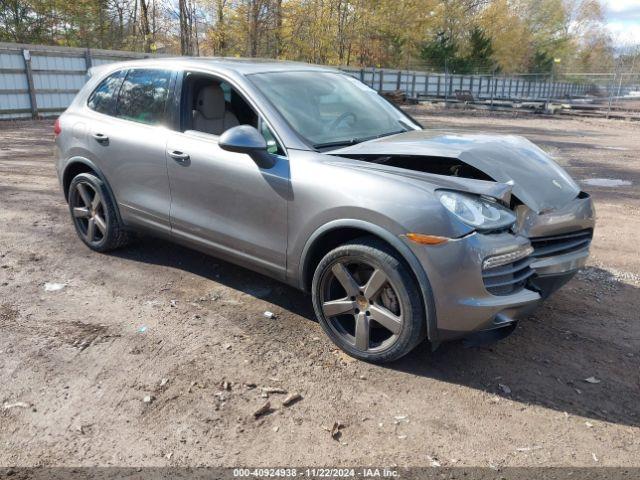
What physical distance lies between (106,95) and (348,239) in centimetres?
300

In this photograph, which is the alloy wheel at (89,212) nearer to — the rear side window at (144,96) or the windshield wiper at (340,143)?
the rear side window at (144,96)

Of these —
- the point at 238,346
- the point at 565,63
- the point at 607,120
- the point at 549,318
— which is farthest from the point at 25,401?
the point at 565,63

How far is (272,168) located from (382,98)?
5.69 ft

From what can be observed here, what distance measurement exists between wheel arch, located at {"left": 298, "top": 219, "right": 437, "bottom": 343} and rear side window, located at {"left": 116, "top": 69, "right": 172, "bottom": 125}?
1.83m

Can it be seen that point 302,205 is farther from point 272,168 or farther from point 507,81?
point 507,81

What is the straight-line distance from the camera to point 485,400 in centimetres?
304

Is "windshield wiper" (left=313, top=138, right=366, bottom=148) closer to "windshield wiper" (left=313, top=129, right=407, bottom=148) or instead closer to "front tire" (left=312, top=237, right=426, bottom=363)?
"windshield wiper" (left=313, top=129, right=407, bottom=148)

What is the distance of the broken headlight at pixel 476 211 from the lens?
2.95 m

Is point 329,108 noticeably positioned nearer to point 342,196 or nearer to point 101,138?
point 342,196

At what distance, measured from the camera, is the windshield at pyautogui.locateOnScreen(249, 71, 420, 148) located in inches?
150

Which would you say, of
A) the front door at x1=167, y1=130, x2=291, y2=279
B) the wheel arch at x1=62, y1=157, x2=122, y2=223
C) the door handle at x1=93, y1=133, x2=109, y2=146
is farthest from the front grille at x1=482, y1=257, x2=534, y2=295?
the door handle at x1=93, y1=133, x2=109, y2=146

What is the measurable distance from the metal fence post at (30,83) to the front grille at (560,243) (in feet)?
59.3

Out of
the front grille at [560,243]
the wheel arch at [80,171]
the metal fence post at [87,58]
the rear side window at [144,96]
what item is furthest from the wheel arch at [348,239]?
the metal fence post at [87,58]

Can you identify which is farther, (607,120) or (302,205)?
(607,120)
